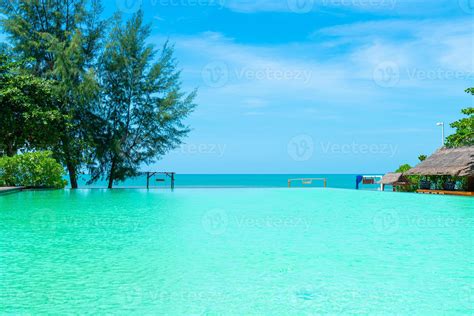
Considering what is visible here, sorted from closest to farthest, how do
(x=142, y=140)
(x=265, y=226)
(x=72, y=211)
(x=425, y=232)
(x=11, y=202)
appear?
1. (x=425, y=232)
2. (x=265, y=226)
3. (x=72, y=211)
4. (x=11, y=202)
5. (x=142, y=140)

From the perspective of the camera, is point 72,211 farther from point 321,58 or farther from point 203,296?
point 321,58

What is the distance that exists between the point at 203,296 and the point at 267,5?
74.6 ft

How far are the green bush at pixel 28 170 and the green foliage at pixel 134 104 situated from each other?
14.2 feet

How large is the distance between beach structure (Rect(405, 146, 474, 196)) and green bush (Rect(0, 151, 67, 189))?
1844cm

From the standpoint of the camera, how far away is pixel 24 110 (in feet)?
77.8

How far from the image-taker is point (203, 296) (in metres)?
5.07

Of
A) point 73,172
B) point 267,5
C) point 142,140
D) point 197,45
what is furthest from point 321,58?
point 73,172

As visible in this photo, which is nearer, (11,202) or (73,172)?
(11,202)

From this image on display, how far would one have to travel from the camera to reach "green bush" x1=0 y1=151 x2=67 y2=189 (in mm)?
21983

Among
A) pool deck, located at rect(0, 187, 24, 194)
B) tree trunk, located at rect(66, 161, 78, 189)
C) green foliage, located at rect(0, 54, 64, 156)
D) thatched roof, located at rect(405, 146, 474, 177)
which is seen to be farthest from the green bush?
thatched roof, located at rect(405, 146, 474, 177)

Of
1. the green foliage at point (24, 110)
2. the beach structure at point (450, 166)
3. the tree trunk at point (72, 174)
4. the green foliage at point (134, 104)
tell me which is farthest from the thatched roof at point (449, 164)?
the green foliage at point (24, 110)

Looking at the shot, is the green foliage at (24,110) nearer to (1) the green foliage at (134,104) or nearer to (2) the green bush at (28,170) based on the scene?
(2) the green bush at (28,170)

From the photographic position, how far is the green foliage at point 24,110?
2303 cm

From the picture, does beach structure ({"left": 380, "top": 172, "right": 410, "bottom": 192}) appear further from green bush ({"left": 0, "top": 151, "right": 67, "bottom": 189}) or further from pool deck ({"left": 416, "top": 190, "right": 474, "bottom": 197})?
green bush ({"left": 0, "top": 151, "right": 67, "bottom": 189})
